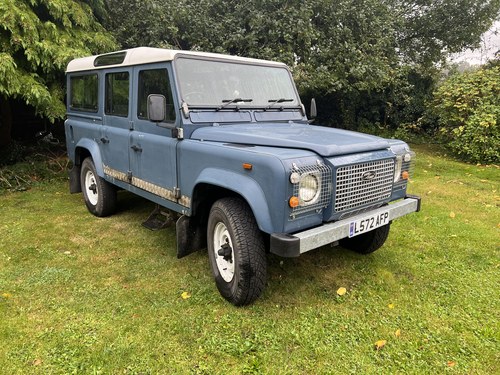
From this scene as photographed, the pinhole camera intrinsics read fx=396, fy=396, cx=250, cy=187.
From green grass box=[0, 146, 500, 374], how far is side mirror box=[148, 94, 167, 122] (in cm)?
153

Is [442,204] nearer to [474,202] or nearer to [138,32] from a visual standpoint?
[474,202]

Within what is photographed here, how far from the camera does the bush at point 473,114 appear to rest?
9.08 m

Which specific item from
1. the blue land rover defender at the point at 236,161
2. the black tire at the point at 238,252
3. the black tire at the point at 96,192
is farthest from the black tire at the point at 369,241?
the black tire at the point at 96,192

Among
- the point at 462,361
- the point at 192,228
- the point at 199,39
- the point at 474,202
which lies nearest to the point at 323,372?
the point at 462,361

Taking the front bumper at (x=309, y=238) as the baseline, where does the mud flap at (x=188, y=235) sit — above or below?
below

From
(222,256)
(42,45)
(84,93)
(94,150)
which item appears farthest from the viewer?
(42,45)

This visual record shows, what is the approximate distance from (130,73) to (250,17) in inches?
213

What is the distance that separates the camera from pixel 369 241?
420 cm

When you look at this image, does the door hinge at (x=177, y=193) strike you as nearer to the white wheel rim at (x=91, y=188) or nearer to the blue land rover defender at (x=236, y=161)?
the blue land rover defender at (x=236, y=161)

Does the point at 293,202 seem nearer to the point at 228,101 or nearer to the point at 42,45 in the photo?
the point at 228,101

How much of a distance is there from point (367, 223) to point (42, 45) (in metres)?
5.91

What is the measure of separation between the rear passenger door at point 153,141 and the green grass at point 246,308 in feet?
2.68

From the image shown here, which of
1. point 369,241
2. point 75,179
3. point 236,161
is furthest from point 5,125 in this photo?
point 369,241

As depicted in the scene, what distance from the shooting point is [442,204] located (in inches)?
245
